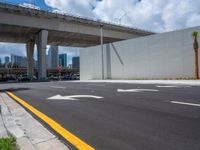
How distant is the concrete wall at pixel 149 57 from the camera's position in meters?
31.0

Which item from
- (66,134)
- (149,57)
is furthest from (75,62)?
(66,134)

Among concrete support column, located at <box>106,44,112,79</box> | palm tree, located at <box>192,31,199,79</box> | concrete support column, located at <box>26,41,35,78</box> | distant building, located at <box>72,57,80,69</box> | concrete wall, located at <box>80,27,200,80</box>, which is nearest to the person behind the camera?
palm tree, located at <box>192,31,199,79</box>

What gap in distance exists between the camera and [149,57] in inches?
1427

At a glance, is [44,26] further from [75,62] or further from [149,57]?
[75,62]

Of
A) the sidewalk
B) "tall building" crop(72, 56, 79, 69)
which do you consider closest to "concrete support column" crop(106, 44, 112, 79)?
the sidewalk

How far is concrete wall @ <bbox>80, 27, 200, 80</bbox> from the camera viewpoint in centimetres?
3105

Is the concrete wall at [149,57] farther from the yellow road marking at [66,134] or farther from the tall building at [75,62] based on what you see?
the tall building at [75,62]

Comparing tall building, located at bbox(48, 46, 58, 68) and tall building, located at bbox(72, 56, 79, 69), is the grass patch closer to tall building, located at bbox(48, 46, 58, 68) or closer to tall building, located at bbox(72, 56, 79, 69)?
tall building, located at bbox(48, 46, 58, 68)

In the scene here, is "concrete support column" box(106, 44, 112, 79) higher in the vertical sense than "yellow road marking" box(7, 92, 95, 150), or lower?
higher

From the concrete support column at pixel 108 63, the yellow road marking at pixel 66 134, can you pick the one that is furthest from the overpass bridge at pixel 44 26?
the yellow road marking at pixel 66 134

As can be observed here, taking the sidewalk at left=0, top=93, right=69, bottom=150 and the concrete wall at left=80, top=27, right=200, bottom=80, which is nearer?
the sidewalk at left=0, top=93, right=69, bottom=150

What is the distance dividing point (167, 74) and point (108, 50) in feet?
47.1

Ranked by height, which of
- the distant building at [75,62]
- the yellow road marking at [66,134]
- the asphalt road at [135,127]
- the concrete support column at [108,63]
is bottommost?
the yellow road marking at [66,134]

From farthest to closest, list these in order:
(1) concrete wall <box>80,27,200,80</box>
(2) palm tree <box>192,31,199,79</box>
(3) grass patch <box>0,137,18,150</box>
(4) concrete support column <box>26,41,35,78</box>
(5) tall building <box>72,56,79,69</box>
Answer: (5) tall building <box>72,56,79,69</box> → (4) concrete support column <box>26,41,35,78</box> → (1) concrete wall <box>80,27,200,80</box> → (2) palm tree <box>192,31,199,79</box> → (3) grass patch <box>0,137,18,150</box>
